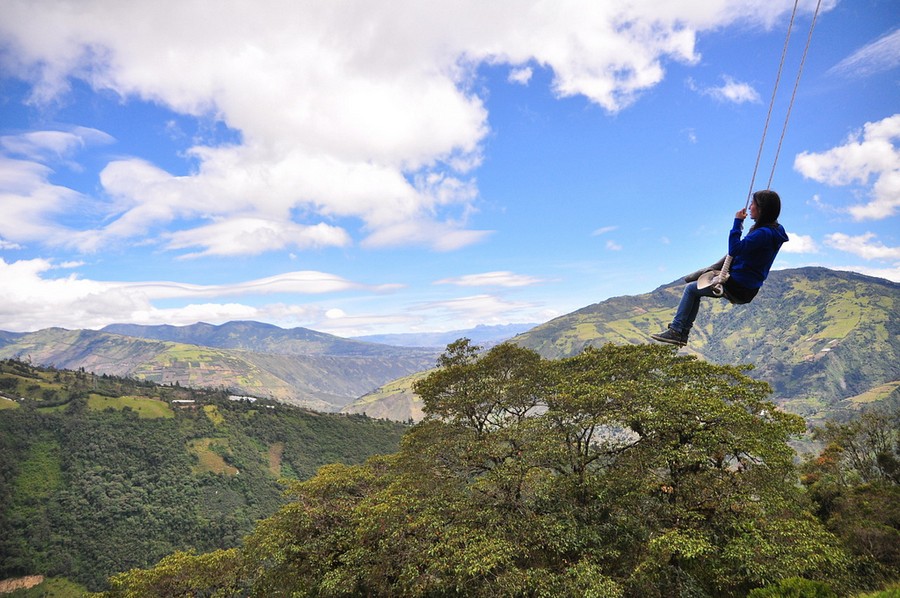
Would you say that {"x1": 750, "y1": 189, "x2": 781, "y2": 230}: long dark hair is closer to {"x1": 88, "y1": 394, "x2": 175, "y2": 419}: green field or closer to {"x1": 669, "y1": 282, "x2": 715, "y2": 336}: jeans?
{"x1": 669, "y1": 282, "x2": 715, "y2": 336}: jeans

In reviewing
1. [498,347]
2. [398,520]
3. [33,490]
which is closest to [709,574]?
[398,520]

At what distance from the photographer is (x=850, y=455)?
41.3 meters

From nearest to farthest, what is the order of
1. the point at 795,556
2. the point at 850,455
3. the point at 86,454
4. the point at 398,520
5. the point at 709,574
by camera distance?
the point at 795,556 < the point at 709,574 < the point at 398,520 < the point at 850,455 < the point at 86,454

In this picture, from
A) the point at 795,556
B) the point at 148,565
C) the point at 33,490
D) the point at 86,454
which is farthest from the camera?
the point at 86,454

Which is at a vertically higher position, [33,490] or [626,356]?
[626,356]

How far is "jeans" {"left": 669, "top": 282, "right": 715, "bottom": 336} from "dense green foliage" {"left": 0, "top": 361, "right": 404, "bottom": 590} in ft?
345

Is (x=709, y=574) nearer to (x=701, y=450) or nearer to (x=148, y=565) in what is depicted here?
(x=701, y=450)

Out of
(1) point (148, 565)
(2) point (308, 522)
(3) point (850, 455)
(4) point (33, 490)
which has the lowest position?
(1) point (148, 565)

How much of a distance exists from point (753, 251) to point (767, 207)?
2.54 feet

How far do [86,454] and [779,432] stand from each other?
195015 mm

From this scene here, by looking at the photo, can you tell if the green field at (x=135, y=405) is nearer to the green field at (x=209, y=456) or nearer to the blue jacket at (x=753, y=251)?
the green field at (x=209, y=456)

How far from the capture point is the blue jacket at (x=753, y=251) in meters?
6.41

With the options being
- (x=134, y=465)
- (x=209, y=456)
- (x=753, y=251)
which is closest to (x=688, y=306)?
(x=753, y=251)

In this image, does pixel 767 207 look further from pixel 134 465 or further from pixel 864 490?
pixel 134 465
